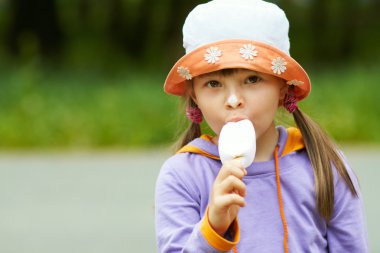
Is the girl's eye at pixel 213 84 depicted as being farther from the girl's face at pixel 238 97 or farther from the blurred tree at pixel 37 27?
the blurred tree at pixel 37 27

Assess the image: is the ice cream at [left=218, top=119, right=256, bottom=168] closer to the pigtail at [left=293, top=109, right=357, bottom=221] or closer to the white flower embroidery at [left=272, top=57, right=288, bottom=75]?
the white flower embroidery at [left=272, top=57, right=288, bottom=75]

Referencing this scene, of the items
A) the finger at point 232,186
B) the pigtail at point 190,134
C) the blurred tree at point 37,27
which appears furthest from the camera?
the blurred tree at point 37,27

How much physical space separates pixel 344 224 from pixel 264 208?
25 centimetres

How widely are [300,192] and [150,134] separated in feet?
23.8

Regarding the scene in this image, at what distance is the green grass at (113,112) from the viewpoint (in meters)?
10.1

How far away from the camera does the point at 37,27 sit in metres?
15.5

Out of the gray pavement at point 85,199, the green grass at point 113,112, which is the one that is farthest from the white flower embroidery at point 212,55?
the green grass at point 113,112

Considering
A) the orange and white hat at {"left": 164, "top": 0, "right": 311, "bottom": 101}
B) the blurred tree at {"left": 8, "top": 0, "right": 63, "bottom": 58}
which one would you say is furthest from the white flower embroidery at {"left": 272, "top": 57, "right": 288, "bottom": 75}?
the blurred tree at {"left": 8, "top": 0, "right": 63, "bottom": 58}

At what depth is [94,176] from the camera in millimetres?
8641

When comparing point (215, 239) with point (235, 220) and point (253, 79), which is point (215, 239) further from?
point (253, 79)

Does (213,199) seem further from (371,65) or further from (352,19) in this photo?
(352,19)

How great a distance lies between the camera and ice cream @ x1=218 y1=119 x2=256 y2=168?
8.91 ft

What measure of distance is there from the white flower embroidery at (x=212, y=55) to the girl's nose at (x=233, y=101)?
114mm

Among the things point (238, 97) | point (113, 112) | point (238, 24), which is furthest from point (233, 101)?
point (113, 112)
